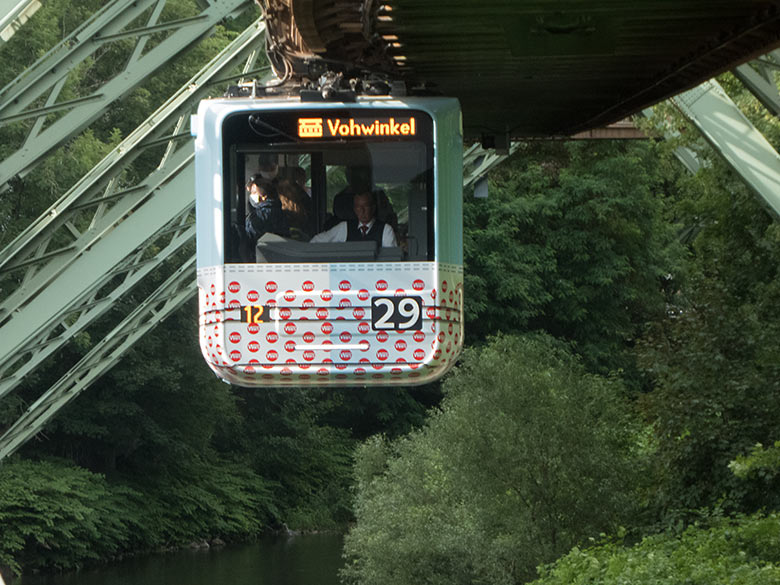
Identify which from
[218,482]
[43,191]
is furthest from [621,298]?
[43,191]

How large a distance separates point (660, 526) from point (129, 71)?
333 inches

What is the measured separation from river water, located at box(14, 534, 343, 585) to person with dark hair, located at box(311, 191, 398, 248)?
22.9 meters

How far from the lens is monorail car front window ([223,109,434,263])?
9.53 meters

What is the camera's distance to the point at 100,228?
1755 centimetres

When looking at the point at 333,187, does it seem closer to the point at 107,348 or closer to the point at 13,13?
the point at 13,13

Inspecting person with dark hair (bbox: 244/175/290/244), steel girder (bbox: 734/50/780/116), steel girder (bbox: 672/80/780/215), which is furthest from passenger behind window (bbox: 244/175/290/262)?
steel girder (bbox: 672/80/780/215)

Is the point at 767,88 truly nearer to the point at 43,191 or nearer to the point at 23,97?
the point at 23,97

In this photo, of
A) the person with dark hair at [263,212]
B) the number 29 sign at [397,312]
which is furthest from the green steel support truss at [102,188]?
the number 29 sign at [397,312]

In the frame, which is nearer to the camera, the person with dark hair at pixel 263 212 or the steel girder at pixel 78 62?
the person with dark hair at pixel 263 212

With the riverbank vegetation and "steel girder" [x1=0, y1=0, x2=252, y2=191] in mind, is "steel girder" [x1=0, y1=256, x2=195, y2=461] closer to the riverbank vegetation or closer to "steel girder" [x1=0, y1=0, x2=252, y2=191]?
the riverbank vegetation

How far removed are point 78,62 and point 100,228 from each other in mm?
2284

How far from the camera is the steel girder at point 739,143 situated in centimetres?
1655

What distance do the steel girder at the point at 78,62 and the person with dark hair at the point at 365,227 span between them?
6218 mm

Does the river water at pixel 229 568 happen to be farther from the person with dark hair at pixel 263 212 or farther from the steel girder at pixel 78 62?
the person with dark hair at pixel 263 212
